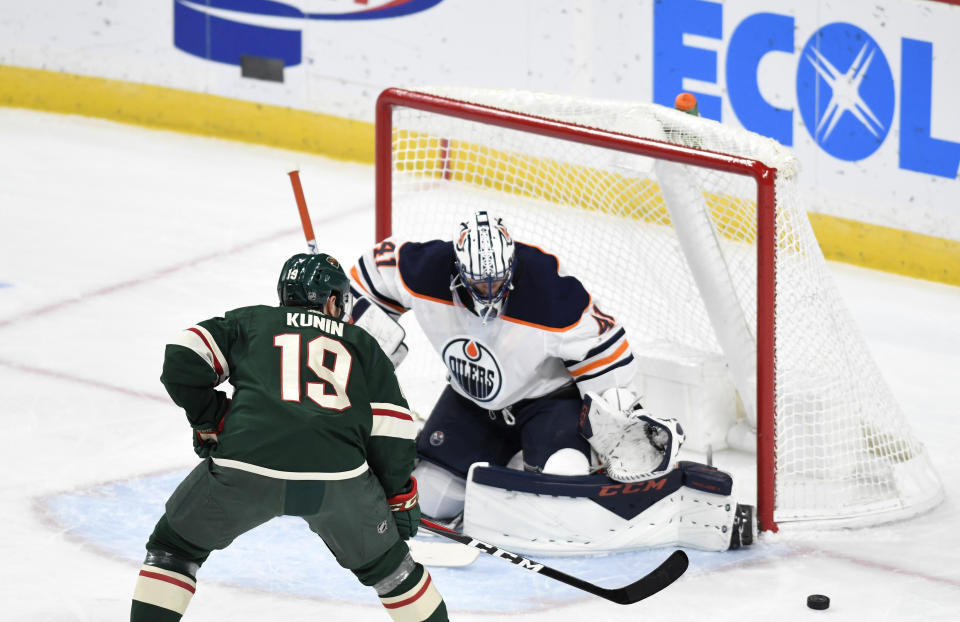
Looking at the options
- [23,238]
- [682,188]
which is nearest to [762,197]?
[682,188]

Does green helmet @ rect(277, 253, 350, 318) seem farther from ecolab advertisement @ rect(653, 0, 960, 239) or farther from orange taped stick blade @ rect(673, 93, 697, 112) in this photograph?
ecolab advertisement @ rect(653, 0, 960, 239)

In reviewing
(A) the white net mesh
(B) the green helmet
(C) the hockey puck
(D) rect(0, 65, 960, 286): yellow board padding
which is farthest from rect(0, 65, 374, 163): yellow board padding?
(B) the green helmet

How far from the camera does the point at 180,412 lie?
5.16 m

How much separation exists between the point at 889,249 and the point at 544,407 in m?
2.45

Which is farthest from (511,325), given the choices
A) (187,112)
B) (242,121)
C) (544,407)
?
(187,112)

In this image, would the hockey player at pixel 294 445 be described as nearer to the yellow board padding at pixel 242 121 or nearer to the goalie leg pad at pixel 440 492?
the goalie leg pad at pixel 440 492

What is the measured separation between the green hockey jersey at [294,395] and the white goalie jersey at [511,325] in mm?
916

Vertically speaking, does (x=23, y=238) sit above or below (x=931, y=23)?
below

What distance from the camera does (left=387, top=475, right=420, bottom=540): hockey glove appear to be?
11.2ft

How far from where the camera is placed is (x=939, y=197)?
20.1ft

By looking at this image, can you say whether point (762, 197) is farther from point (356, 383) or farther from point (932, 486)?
point (356, 383)

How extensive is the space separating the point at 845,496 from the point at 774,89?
2.26 metres

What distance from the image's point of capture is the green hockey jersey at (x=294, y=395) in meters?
3.25

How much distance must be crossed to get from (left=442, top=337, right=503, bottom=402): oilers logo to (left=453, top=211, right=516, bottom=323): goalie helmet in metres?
0.18
